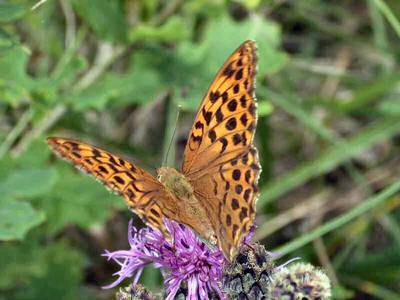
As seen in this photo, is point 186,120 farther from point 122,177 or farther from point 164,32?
point 122,177

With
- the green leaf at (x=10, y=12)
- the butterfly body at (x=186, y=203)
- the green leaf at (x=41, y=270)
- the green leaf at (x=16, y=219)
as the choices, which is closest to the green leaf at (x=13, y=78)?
the green leaf at (x=10, y=12)

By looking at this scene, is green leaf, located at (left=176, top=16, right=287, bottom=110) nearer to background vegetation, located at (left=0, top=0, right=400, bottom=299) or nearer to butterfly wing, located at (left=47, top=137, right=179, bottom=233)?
background vegetation, located at (left=0, top=0, right=400, bottom=299)

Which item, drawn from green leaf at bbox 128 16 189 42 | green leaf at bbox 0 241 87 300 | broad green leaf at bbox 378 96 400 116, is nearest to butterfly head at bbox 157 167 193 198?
green leaf at bbox 128 16 189 42

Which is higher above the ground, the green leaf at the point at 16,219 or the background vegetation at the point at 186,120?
the background vegetation at the point at 186,120

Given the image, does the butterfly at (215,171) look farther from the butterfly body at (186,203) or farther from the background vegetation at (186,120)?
the background vegetation at (186,120)

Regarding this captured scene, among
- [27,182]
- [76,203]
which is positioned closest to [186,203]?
[27,182]

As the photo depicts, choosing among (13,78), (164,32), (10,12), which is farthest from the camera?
(164,32)

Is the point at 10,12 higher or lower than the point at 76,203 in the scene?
higher
